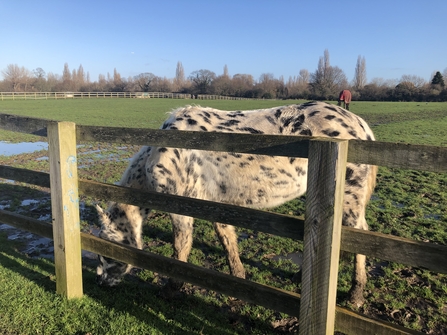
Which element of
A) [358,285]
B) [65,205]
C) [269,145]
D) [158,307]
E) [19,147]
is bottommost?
[158,307]

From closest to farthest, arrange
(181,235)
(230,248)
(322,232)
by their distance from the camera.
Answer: (322,232)
(181,235)
(230,248)

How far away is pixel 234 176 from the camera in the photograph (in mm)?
4363

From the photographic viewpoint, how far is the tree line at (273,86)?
6344cm

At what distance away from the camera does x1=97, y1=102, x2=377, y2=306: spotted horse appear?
4.16 m

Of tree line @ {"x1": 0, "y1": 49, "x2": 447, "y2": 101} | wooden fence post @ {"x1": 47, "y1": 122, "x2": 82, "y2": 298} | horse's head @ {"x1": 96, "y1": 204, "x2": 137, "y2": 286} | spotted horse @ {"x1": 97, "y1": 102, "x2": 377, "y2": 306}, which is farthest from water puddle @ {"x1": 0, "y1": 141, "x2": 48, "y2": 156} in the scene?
tree line @ {"x1": 0, "y1": 49, "x2": 447, "y2": 101}

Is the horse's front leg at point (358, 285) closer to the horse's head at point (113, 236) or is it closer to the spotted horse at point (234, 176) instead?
the spotted horse at point (234, 176)

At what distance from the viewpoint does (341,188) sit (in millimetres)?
2254

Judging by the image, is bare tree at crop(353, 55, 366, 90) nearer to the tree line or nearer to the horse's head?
the tree line

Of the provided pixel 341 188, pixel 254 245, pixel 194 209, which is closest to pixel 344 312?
pixel 341 188

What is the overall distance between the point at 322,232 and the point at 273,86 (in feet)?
286

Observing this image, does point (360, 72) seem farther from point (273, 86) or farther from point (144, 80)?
point (144, 80)

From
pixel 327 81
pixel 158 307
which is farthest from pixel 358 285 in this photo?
pixel 327 81

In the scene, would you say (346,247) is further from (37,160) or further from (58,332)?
(37,160)

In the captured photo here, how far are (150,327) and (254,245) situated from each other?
8.53ft
